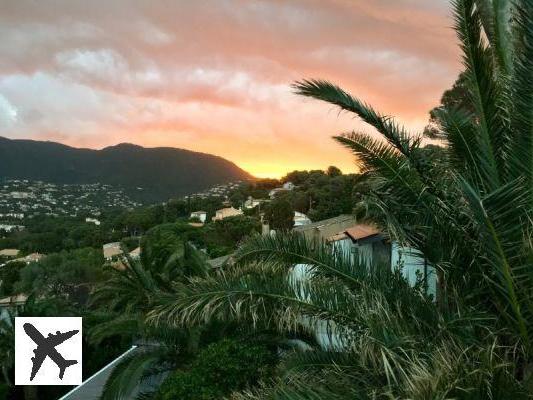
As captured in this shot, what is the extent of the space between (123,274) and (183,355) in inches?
121

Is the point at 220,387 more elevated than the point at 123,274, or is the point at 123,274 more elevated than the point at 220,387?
the point at 123,274

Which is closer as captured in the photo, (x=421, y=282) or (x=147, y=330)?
(x=421, y=282)

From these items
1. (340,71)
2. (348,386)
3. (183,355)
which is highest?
(340,71)

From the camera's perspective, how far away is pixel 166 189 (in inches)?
6545

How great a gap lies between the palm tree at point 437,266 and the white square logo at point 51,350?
141 inches

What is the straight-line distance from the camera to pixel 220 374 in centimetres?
691

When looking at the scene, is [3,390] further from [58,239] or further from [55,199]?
[55,199]

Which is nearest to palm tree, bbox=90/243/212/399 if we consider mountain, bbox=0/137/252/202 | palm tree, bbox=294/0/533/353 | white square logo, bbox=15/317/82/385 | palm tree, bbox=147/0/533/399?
white square logo, bbox=15/317/82/385

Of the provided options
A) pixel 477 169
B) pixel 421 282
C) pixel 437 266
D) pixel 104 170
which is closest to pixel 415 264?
pixel 421 282

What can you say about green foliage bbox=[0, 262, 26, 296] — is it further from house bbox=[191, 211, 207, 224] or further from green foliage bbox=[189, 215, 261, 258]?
house bbox=[191, 211, 207, 224]

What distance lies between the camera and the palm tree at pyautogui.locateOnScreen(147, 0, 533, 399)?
12.1 ft

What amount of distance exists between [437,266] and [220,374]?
344cm

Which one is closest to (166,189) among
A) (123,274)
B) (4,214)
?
(4,214)

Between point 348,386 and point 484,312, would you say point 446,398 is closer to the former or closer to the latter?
point 348,386
